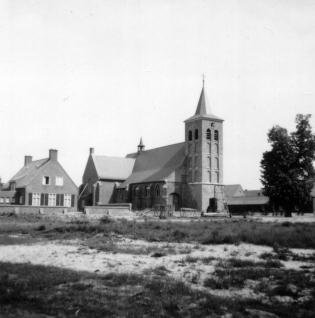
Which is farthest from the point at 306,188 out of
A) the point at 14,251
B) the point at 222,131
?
the point at 14,251

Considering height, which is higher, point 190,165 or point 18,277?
point 190,165

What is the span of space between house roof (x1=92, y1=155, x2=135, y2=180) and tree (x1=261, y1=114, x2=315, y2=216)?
29.7 meters

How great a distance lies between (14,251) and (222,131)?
50.2m

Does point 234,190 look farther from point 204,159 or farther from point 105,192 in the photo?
point 204,159

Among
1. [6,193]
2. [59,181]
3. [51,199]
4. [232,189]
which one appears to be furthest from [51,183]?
[232,189]

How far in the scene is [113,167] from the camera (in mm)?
74438

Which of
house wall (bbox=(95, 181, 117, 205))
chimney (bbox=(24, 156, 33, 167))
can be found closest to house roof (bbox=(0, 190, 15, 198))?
chimney (bbox=(24, 156, 33, 167))

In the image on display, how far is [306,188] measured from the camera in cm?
4884

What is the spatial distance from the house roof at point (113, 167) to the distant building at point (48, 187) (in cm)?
1722

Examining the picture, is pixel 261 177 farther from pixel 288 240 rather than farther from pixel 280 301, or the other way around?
pixel 280 301

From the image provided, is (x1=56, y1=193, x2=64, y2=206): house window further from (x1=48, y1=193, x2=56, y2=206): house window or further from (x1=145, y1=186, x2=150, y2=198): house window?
(x1=145, y1=186, x2=150, y2=198): house window

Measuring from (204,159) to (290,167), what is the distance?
1298 cm

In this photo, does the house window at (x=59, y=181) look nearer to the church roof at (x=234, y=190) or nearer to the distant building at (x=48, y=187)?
the distant building at (x=48, y=187)

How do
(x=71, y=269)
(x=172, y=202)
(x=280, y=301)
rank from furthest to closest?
1. (x=172, y=202)
2. (x=71, y=269)
3. (x=280, y=301)
